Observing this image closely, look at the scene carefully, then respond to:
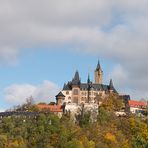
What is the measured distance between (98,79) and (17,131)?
3301 cm

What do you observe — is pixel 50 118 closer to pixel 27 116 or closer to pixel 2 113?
pixel 27 116

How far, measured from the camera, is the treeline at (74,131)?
3374 inches

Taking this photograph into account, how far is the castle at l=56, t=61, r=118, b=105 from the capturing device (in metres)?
112

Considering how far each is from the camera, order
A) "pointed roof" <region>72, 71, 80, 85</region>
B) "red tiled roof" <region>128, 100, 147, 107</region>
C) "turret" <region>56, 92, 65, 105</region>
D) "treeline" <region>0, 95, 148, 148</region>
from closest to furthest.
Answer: "treeline" <region>0, 95, 148, 148</region>
"red tiled roof" <region>128, 100, 147, 107</region>
"turret" <region>56, 92, 65, 105</region>
"pointed roof" <region>72, 71, 80, 85</region>

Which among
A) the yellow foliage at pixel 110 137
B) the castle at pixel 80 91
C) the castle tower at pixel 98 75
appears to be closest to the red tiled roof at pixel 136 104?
the castle at pixel 80 91

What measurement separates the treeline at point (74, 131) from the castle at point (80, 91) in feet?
42.1

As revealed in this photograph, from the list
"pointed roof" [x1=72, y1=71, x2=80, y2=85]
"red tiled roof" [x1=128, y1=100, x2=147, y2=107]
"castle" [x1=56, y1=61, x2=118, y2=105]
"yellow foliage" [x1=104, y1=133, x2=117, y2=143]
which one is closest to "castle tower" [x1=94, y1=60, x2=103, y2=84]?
"castle" [x1=56, y1=61, x2=118, y2=105]

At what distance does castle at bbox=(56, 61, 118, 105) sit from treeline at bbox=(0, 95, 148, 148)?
12835mm

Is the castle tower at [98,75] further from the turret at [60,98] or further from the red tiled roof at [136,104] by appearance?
the red tiled roof at [136,104]

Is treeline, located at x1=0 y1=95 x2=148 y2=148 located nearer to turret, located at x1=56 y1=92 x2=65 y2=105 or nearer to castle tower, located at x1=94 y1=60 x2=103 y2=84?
turret, located at x1=56 y1=92 x2=65 y2=105

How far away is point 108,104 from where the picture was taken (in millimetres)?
102125

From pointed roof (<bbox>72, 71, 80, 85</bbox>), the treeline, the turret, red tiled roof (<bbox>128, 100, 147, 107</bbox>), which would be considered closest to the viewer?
the treeline

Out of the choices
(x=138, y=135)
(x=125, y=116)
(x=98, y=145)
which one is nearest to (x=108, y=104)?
(x=125, y=116)

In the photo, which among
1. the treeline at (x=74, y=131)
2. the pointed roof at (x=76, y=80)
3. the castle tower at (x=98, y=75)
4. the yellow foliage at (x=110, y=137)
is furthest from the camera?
the castle tower at (x=98, y=75)
